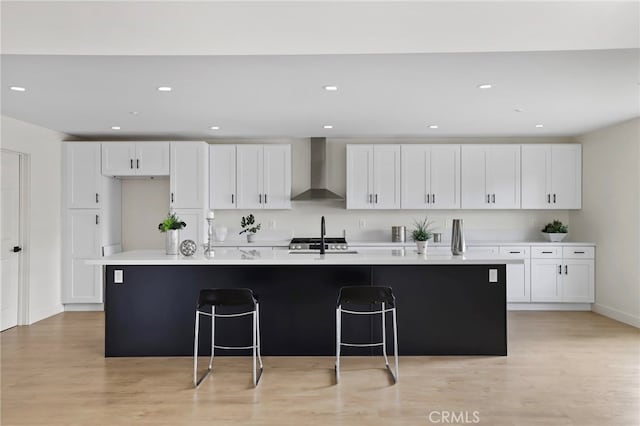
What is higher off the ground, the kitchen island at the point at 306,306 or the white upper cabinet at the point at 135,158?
the white upper cabinet at the point at 135,158

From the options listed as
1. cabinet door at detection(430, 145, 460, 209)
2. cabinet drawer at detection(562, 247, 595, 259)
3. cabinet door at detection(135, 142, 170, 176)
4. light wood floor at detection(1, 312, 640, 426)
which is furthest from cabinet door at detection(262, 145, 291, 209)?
cabinet drawer at detection(562, 247, 595, 259)

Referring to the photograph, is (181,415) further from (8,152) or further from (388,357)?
(8,152)

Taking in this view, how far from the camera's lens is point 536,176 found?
7.00 m

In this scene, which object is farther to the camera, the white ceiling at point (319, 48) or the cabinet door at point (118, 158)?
the cabinet door at point (118, 158)

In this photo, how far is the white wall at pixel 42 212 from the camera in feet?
19.8

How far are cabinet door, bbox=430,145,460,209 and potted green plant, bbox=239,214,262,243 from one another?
248 centimetres

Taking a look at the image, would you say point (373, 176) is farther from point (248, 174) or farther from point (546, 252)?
point (546, 252)

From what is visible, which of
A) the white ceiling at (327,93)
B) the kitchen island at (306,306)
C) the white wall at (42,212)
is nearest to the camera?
the white ceiling at (327,93)

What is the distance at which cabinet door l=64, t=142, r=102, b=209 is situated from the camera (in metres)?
6.75

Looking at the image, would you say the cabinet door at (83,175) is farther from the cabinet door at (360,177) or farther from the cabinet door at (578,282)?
the cabinet door at (578,282)

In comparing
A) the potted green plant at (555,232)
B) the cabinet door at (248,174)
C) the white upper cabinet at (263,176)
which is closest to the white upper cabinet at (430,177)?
the potted green plant at (555,232)

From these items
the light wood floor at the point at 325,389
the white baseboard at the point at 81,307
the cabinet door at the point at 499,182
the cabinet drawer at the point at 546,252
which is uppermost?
the cabinet door at the point at 499,182

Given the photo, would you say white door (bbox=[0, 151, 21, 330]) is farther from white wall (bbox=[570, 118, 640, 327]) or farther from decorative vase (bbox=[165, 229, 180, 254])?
white wall (bbox=[570, 118, 640, 327])

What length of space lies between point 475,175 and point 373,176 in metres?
1.40
